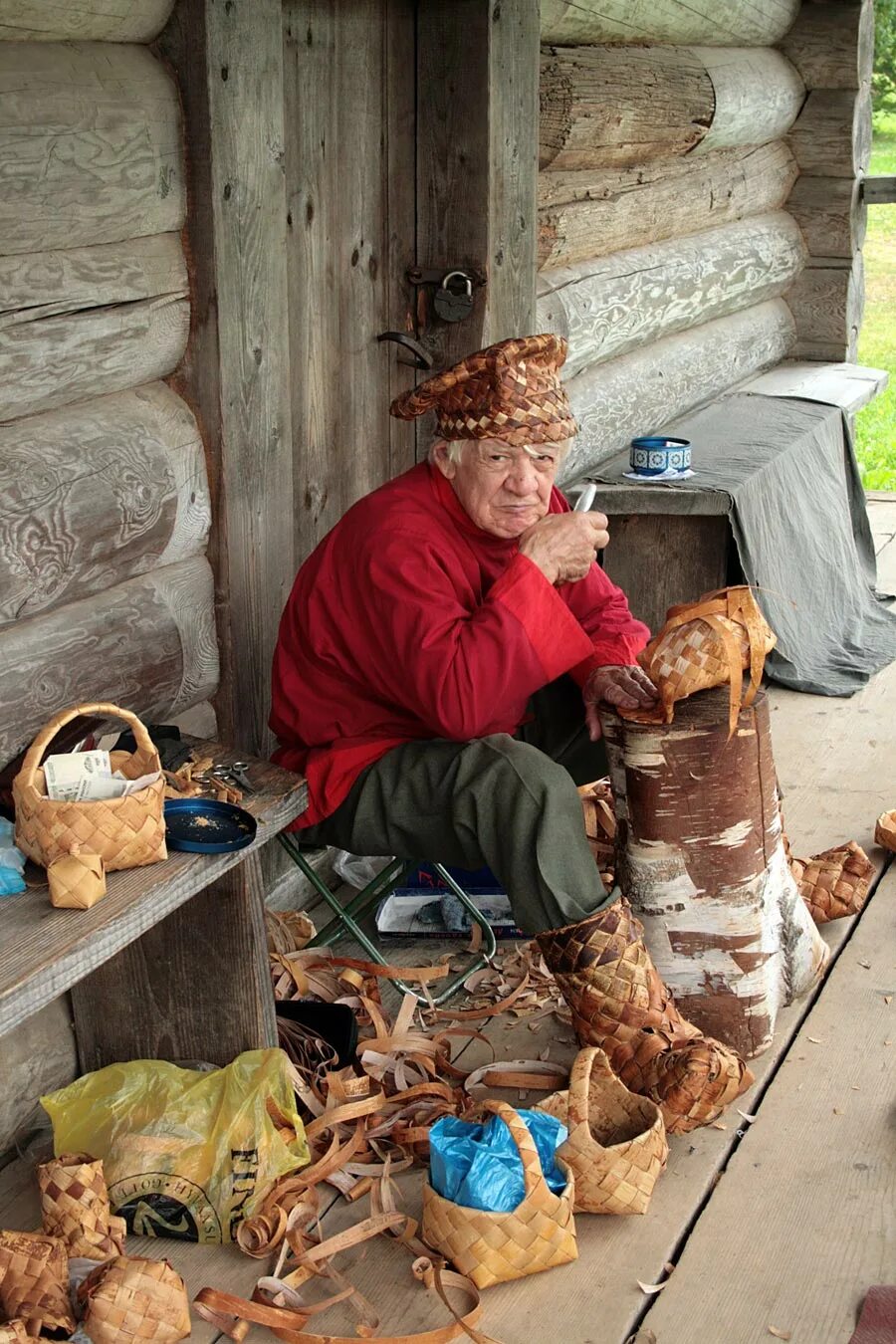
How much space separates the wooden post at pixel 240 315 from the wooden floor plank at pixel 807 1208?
140 cm

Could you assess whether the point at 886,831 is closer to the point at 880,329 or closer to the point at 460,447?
the point at 460,447

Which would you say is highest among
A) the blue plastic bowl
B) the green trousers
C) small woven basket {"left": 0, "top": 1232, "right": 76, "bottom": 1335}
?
the blue plastic bowl

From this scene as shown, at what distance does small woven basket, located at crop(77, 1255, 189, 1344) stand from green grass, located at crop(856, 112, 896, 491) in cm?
612

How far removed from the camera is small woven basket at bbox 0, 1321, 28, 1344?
223 centimetres

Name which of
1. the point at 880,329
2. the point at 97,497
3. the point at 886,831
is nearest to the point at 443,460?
the point at 97,497

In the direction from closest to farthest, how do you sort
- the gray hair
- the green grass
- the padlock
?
the gray hair → the padlock → the green grass

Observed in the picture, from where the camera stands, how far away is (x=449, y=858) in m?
3.12

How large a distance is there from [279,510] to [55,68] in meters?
1.05

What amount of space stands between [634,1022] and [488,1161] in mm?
512

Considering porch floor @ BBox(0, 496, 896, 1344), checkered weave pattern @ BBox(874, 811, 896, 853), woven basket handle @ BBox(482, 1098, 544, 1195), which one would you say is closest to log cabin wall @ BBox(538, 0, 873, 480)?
checkered weave pattern @ BBox(874, 811, 896, 853)

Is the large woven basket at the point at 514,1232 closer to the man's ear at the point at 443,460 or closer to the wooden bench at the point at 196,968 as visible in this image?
the wooden bench at the point at 196,968

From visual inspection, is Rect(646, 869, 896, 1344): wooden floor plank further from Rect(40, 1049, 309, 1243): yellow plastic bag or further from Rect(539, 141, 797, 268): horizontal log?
Rect(539, 141, 797, 268): horizontal log

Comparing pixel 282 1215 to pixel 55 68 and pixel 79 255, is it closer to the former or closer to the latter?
pixel 79 255

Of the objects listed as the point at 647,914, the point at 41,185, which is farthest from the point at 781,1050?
the point at 41,185
